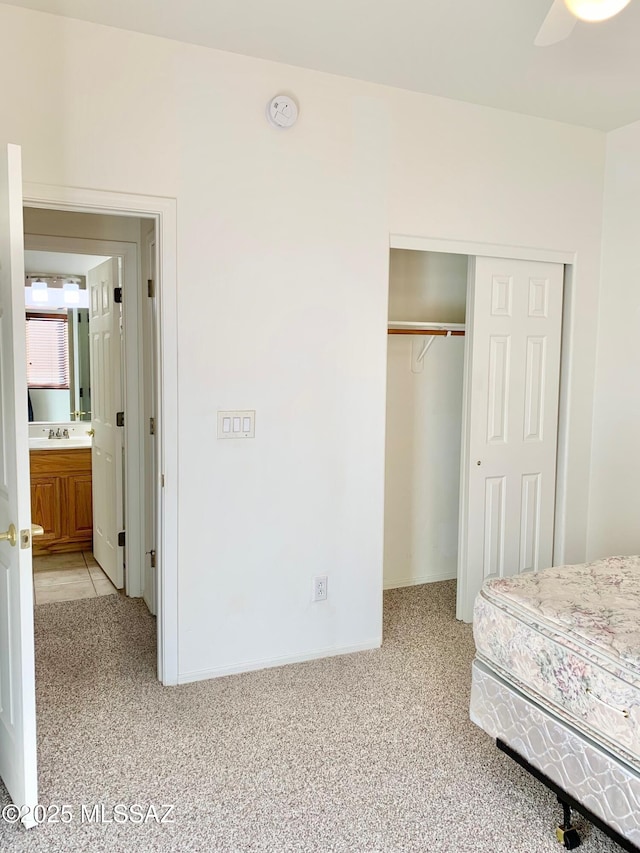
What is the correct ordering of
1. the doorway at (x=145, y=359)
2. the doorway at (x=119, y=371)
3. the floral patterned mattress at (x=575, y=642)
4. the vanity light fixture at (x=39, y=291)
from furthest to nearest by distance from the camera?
the vanity light fixture at (x=39, y=291) → the doorway at (x=119, y=371) → the doorway at (x=145, y=359) → the floral patterned mattress at (x=575, y=642)

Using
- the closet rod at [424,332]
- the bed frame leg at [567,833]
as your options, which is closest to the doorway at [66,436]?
the closet rod at [424,332]

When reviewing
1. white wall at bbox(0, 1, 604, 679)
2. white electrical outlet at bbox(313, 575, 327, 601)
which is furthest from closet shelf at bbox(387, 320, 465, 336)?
white electrical outlet at bbox(313, 575, 327, 601)

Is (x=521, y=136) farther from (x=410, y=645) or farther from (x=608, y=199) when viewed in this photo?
(x=410, y=645)

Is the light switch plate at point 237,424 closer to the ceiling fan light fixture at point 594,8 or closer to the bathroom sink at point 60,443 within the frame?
the ceiling fan light fixture at point 594,8

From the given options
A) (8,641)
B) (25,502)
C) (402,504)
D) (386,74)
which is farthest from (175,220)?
(402,504)

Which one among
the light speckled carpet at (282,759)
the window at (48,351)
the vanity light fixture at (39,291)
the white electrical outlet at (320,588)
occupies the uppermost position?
the vanity light fixture at (39,291)

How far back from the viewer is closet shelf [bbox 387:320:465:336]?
374cm

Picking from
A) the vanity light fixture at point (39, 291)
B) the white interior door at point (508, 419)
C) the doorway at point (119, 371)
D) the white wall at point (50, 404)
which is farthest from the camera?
the white wall at point (50, 404)

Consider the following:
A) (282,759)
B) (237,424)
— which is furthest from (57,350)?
(282,759)

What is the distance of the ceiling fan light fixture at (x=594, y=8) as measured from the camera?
5.23 ft

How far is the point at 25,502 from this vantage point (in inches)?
74.1

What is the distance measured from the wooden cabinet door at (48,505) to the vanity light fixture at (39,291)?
1409mm

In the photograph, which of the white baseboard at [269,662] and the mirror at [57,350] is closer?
the white baseboard at [269,662]

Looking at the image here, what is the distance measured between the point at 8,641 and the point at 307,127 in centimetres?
238
